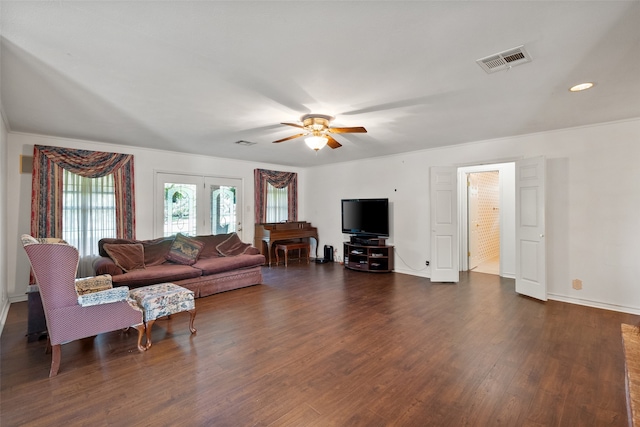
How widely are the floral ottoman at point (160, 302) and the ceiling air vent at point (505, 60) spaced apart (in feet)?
11.4

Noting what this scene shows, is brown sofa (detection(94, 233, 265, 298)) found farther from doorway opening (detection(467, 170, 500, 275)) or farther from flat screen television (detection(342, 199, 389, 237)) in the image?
doorway opening (detection(467, 170, 500, 275))

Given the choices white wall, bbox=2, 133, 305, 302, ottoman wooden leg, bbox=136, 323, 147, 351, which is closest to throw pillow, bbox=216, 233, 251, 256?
white wall, bbox=2, 133, 305, 302

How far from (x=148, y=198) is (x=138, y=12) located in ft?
14.3

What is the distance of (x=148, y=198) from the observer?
211 inches

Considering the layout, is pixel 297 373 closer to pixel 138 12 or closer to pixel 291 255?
pixel 138 12

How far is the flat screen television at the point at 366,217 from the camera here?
602 centimetres

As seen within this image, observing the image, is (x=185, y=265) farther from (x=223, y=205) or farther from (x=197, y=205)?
(x=223, y=205)

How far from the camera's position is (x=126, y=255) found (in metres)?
Result: 4.20

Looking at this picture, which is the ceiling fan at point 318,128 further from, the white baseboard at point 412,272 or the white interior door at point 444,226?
the white baseboard at point 412,272

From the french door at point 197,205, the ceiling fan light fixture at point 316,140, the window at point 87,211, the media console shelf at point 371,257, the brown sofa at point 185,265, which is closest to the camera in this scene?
the ceiling fan light fixture at point 316,140

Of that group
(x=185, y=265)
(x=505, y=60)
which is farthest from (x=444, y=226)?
(x=185, y=265)

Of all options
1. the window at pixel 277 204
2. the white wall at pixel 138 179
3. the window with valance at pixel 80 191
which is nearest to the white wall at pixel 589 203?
the window at pixel 277 204

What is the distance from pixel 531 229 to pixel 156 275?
5.43m

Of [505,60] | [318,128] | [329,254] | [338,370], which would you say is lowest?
[338,370]
